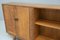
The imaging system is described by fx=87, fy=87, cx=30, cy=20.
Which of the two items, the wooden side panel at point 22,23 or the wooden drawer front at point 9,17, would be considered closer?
the wooden side panel at point 22,23

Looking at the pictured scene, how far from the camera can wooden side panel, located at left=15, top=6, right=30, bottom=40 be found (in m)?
1.50

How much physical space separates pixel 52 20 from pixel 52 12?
0.14 meters

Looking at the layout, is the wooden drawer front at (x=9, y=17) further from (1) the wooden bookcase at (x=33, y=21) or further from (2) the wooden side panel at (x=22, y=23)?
(2) the wooden side panel at (x=22, y=23)

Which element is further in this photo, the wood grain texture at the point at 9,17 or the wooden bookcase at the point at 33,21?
the wood grain texture at the point at 9,17

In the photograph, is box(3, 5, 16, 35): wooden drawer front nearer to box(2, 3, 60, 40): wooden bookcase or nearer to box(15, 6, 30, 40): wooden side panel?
box(2, 3, 60, 40): wooden bookcase

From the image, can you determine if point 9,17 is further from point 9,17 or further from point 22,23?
point 22,23

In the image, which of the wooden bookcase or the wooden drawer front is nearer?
the wooden bookcase

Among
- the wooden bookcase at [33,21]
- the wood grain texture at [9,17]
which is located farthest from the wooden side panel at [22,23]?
the wood grain texture at [9,17]

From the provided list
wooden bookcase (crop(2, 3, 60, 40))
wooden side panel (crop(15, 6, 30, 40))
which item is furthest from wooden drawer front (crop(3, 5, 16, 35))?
wooden side panel (crop(15, 6, 30, 40))

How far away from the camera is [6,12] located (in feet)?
6.26

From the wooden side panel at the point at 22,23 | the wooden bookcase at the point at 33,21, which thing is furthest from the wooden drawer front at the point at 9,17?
the wooden side panel at the point at 22,23

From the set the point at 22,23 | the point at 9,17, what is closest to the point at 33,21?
the point at 22,23

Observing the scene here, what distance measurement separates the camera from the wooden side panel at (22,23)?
1497 mm

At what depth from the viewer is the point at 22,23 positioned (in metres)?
1.60
